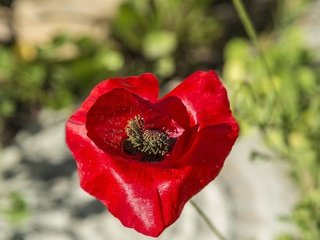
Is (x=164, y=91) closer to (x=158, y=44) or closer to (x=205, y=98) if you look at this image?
(x=158, y=44)

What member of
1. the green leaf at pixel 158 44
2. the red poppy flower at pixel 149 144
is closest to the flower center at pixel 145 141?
the red poppy flower at pixel 149 144

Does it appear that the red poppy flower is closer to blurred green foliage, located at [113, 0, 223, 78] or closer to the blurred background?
the blurred background

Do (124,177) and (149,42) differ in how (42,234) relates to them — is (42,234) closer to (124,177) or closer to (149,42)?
(149,42)

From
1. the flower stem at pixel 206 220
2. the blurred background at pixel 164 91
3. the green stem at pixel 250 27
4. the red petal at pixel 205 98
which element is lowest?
the blurred background at pixel 164 91

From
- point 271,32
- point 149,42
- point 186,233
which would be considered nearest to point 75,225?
point 186,233

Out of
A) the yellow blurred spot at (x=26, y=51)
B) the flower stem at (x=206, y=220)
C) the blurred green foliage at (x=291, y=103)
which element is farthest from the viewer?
the yellow blurred spot at (x=26, y=51)

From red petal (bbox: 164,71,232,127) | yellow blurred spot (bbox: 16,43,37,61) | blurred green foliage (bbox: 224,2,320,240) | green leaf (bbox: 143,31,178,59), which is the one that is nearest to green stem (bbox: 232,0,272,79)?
blurred green foliage (bbox: 224,2,320,240)

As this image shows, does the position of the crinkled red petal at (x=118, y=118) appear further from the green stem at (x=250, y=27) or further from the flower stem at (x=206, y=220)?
the green stem at (x=250, y=27)

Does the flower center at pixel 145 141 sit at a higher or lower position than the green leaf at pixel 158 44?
higher

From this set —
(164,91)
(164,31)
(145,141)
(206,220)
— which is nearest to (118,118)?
(145,141)
